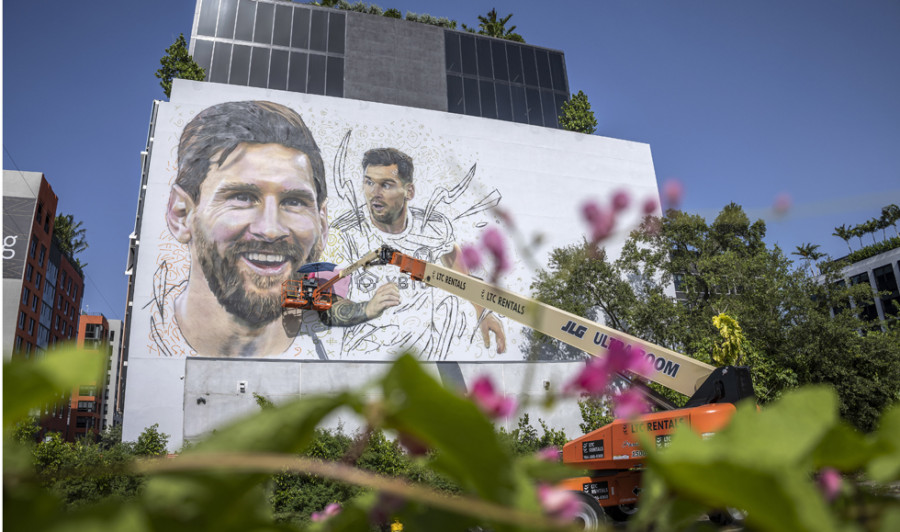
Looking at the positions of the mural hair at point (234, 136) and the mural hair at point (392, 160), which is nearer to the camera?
the mural hair at point (234, 136)

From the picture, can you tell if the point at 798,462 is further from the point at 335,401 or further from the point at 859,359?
the point at 859,359

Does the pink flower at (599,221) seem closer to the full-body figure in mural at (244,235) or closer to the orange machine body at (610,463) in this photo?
the orange machine body at (610,463)

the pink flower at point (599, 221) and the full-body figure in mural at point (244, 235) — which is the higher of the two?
the full-body figure in mural at point (244, 235)

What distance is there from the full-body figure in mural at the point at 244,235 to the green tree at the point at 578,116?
13337 mm

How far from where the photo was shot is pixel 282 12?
26703 mm

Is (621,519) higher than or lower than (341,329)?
lower

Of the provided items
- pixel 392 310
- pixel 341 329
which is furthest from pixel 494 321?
pixel 341 329

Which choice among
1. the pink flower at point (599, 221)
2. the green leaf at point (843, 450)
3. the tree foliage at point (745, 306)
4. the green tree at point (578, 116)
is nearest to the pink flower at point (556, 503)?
the green leaf at point (843, 450)

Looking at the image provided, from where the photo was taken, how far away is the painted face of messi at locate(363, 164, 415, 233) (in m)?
22.2

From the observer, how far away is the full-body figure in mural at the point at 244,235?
19.1m

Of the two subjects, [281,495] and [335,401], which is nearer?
[335,401]

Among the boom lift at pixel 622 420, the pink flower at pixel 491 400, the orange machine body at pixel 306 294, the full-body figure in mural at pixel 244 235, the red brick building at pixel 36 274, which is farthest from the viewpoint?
the red brick building at pixel 36 274

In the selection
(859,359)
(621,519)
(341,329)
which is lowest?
(621,519)

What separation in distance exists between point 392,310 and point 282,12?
15.8 m
